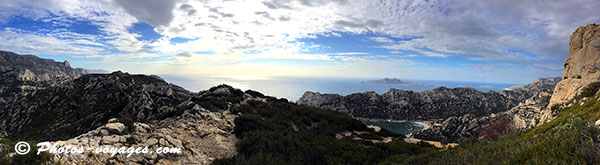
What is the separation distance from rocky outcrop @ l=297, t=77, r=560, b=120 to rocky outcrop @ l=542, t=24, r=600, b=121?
104 m

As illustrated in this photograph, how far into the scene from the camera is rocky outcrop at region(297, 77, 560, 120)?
134 meters

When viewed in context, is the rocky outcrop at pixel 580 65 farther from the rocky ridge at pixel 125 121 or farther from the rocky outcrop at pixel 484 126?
the rocky ridge at pixel 125 121

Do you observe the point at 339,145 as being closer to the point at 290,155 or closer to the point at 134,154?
the point at 290,155

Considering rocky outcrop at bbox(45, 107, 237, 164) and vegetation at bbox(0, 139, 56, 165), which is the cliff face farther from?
vegetation at bbox(0, 139, 56, 165)

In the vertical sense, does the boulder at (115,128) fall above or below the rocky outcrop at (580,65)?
below

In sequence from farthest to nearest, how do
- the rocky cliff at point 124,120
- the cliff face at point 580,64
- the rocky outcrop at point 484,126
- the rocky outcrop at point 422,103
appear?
1. the rocky outcrop at point 422,103
2. the rocky outcrop at point 484,126
3. the cliff face at point 580,64
4. the rocky cliff at point 124,120

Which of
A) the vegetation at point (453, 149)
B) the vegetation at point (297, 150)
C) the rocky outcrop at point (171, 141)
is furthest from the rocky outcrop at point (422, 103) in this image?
the rocky outcrop at point (171, 141)

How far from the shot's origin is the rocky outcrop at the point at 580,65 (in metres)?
28.7

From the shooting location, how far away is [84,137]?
13.7 metres

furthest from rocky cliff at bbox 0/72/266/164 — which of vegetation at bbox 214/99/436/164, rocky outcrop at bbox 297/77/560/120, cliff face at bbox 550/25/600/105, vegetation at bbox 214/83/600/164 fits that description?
rocky outcrop at bbox 297/77/560/120

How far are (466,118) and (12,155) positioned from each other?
277 feet

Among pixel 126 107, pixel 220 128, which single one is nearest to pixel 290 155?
pixel 220 128

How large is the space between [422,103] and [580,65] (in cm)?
11850

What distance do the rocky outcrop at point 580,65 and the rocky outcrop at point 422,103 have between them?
4113 inches
